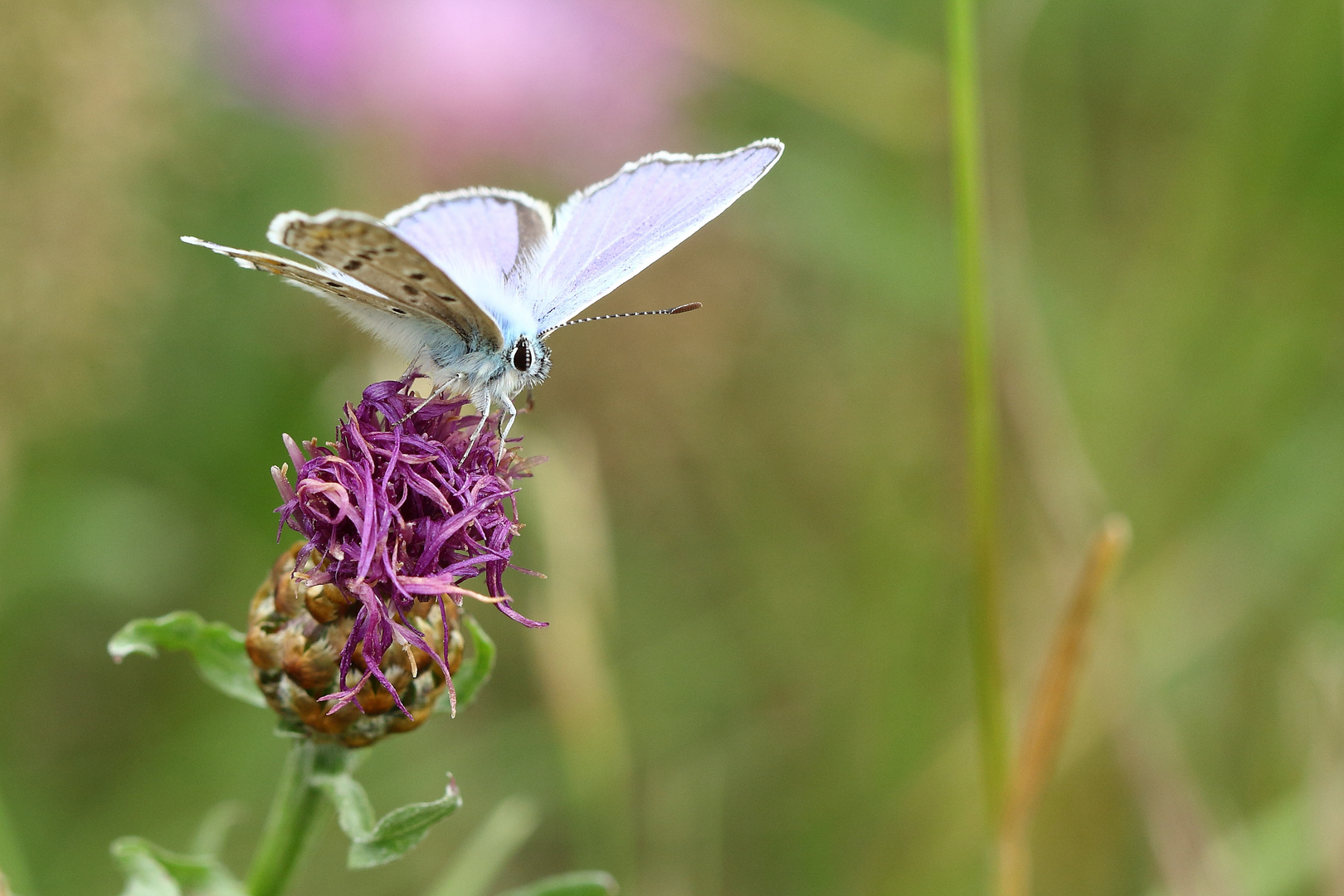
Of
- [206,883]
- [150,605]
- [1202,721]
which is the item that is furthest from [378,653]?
[1202,721]

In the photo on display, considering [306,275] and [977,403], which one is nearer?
[306,275]

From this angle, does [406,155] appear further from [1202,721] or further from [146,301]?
[1202,721]

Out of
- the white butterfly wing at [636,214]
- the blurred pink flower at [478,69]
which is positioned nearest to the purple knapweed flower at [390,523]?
the white butterfly wing at [636,214]

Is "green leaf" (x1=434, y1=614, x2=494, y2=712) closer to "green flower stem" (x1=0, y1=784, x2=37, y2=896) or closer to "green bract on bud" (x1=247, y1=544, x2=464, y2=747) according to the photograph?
"green bract on bud" (x1=247, y1=544, x2=464, y2=747)

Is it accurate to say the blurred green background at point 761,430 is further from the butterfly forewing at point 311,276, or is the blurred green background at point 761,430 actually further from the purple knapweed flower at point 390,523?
the purple knapweed flower at point 390,523

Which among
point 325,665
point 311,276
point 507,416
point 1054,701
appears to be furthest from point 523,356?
point 1054,701

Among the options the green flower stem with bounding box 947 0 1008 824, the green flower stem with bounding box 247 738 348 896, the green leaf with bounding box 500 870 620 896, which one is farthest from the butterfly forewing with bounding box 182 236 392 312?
the green flower stem with bounding box 947 0 1008 824

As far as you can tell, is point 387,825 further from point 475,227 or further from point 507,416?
point 475,227
